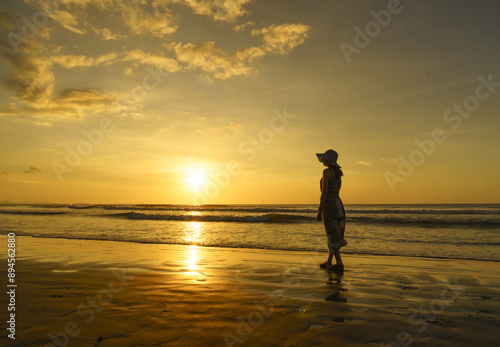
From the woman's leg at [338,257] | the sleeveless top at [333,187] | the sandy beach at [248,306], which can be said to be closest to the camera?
the sandy beach at [248,306]

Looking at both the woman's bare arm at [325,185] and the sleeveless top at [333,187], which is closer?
the woman's bare arm at [325,185]

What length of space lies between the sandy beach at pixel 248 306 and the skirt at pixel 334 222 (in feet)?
2.29

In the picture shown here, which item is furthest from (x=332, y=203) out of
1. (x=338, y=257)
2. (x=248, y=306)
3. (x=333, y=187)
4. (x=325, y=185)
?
(x=248, y=306)

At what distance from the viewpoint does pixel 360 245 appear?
40.7ft

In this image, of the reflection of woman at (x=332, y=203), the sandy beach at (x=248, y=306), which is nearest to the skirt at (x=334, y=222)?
the reflection of woman at (x=332, y=203)

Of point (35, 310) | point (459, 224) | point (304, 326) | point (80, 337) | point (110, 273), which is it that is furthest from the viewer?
point (459, 224)

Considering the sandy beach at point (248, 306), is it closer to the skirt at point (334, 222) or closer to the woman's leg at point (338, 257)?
the woman's leg at point (338, 257)

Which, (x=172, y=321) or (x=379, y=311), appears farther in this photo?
(x=379, y=311)

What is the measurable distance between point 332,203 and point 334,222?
0.47m

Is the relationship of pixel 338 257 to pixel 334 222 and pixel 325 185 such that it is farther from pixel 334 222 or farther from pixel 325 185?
pixel 325 185

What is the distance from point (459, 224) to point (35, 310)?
2664 centimetres

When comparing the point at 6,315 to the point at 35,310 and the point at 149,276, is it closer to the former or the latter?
the point at 35,310

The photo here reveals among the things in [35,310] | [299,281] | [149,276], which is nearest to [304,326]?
[299,281]

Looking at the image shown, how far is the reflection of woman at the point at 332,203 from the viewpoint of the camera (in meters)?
7.07
